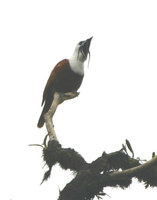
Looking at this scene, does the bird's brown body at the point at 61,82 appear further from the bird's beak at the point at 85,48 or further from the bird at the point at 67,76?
the bird's beak at the point at 85,48

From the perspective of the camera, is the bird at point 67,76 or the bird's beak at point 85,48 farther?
the bird's beak at point 85,48

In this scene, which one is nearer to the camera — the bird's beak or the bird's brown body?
the bird's brown body

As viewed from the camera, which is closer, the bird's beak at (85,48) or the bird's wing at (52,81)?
the bird's wing at (52,81)

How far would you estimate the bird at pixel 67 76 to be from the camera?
6.25 meters

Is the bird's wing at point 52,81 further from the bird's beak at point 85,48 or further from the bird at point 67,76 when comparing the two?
the bird's beak at point 85,48

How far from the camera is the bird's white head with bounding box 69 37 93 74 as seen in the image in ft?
21.0

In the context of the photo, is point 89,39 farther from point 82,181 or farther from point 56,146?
point 82,181

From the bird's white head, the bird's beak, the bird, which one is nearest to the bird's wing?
the bird

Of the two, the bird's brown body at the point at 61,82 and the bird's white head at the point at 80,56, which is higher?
the bird's white head at the point at 80,56

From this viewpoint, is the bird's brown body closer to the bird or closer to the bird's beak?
the bird

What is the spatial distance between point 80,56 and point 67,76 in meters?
0.41

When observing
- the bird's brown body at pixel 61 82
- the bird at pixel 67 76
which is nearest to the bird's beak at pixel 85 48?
the bird at pixel 67 76

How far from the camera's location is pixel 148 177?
327cm

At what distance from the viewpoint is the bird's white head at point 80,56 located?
6.39 m
